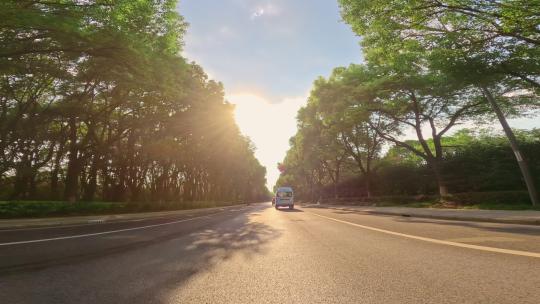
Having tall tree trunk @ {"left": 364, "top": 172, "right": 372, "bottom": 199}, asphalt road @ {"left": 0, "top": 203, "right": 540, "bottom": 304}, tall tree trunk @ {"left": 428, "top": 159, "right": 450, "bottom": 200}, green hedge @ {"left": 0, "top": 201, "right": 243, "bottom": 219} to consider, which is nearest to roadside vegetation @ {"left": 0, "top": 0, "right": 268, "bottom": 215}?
green hedge @ {"left": 0, "top": 201, "right": 243, "bottom": 219}

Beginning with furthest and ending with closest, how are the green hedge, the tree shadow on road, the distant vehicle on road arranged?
the distant vehicle on road, the green hedge, the tree shadow on road

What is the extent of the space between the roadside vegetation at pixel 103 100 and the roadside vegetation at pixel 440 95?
9.63 metres

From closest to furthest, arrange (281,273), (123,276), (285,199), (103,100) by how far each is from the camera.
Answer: (123,276)
(281,273)
(103,100)
(285,199)

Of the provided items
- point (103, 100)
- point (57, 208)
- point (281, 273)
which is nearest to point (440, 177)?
point (281, 273)

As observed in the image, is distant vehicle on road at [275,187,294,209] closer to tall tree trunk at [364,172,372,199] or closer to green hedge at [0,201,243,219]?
tall tree trunk at [364,172,372,199]

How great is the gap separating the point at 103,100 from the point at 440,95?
2918 cm

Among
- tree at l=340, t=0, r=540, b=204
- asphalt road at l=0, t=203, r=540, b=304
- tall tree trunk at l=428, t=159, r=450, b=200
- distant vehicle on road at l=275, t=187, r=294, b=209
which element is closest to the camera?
asphalt road at l=0, t=203, r=540, b=304

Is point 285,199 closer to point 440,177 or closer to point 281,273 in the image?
point 440,177

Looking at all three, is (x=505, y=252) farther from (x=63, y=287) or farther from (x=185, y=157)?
(x=185, y=157)

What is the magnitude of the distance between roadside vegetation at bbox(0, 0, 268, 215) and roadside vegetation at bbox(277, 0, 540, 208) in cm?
963

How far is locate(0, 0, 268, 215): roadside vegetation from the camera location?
1291 cm

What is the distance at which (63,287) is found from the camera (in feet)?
12.8

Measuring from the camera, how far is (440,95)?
25266 mm

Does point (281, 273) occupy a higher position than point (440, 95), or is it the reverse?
point (440, 95)
